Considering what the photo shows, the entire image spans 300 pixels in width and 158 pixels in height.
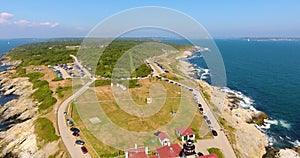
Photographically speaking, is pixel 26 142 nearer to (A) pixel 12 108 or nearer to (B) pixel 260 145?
(A) pixel 12 108

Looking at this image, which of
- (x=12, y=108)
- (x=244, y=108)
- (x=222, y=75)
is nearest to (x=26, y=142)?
(x=12, y=108)

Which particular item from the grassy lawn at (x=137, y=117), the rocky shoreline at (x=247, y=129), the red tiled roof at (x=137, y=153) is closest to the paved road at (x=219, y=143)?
the rocky shoreline at (x=247, y=129)

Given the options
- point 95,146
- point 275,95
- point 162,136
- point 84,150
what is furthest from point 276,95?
Answer: point 84,150

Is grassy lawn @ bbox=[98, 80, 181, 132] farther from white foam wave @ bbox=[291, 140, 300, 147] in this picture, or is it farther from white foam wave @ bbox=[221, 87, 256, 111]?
white foam wave @ bbox=[291, 140, 300, 147]

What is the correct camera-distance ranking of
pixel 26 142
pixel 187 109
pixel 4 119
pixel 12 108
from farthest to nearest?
pixel 12 108 → pixel 4 119 → pixel 187 109 → pixel 26 142

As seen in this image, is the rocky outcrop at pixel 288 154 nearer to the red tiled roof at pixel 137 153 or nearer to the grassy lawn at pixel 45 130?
the red tiled roof at pixel 137 153

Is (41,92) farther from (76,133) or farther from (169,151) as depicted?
(169,151)

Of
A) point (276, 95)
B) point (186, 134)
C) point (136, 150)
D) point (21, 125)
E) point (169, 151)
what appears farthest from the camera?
point (276, 95)

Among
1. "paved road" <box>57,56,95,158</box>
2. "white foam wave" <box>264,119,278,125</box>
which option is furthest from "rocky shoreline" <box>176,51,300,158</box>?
"paved road" <box>57,56,95,158</box>
